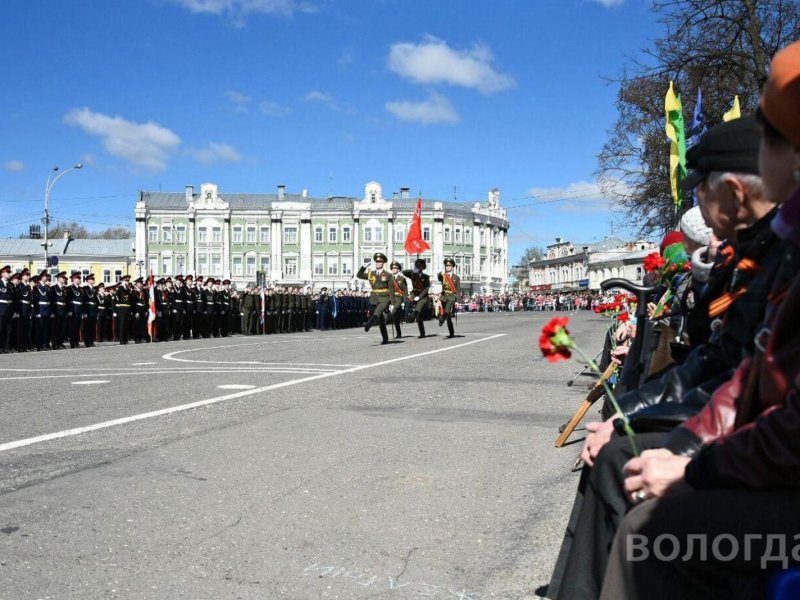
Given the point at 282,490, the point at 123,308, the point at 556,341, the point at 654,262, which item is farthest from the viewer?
the point at 123,308

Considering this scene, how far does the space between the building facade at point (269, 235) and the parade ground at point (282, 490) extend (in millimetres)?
105614

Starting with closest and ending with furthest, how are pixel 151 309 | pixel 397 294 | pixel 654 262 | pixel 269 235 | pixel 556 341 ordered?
pixel 556 341 < pixel 654 262 < pixel 397 294 < pixel 151 309 < pixel 269 235

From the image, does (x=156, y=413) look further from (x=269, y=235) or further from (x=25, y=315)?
(x=269, y=235)

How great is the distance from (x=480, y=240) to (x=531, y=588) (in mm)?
127994

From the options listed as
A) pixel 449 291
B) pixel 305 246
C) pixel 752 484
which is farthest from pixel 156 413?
pixel 305 246

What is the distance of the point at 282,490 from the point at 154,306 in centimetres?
2277

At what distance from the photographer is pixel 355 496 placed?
4.99 m

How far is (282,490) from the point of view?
5113mm

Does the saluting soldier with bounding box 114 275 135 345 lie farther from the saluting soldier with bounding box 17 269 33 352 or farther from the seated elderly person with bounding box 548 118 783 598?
the seated elderly person with bounding box 548 118 783 598

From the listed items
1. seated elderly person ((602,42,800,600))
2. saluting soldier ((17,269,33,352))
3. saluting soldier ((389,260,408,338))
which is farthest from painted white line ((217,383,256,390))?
saluting soldier ((17,269,33,352))

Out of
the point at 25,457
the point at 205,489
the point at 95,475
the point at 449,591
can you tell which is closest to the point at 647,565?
the point at 449,591

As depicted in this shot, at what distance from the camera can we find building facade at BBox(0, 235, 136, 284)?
4469 inches

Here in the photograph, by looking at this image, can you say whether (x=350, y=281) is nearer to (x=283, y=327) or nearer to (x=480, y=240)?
(x=480, y=240)

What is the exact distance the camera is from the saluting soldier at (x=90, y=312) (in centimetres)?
2447
